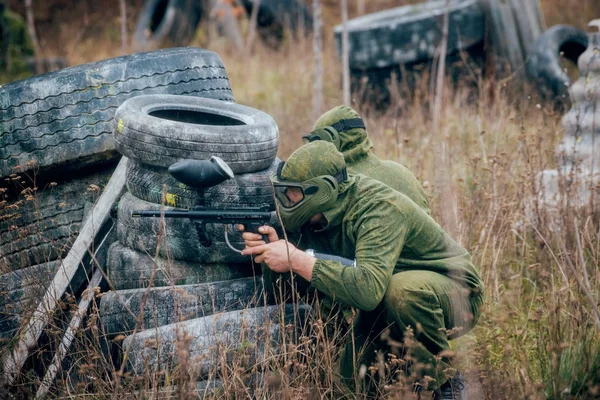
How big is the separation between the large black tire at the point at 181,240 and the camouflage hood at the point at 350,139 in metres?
1.11

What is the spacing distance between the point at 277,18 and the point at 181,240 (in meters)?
9.19

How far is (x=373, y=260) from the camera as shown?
10.7 ft

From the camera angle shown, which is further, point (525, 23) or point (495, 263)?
point (525, 23)

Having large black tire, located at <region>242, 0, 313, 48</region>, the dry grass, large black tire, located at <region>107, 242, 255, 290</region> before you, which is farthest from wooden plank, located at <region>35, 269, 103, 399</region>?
large black tire, located at <region>242, 0, 313, 48</region>

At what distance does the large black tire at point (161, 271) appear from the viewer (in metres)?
3.81

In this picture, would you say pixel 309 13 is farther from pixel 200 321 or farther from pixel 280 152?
pixel 200 321

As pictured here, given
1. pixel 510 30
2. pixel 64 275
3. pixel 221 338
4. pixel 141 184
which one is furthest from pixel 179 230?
pixel 510 30

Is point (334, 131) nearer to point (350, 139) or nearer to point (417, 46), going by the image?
point (350, 139)

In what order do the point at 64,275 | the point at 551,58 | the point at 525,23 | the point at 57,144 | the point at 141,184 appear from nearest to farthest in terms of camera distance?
the point at 141,184 < the point at 64,275 < the point at 57,144 < the point at 551,58 < the point at 525,23

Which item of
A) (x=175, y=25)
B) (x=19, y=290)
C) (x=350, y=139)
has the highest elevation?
(x=175, y=25)

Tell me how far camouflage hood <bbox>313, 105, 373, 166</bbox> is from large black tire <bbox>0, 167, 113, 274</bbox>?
155cm

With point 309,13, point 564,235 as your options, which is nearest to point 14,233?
point 564,235

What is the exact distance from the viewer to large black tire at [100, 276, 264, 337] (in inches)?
143

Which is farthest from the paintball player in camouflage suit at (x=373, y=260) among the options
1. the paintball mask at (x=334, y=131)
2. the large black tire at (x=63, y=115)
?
the large black tire at (x=63, y=115)
